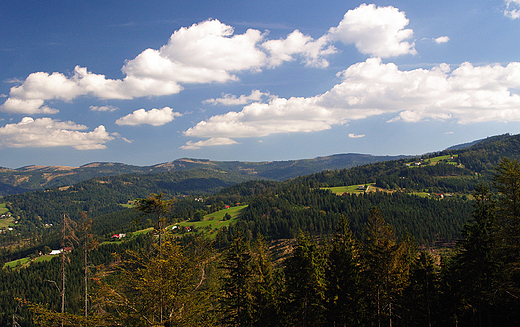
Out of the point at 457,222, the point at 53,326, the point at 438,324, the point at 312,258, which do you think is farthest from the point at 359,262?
the point at 457,222

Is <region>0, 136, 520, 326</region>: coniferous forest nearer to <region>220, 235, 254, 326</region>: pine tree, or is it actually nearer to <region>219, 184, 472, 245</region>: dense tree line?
<region>220, 235, 254, 326</region>: pine tree

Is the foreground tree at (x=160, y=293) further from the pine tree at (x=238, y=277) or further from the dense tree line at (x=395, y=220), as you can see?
the dense tree line at (x=395, y=220)

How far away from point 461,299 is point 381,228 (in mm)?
→ 15489

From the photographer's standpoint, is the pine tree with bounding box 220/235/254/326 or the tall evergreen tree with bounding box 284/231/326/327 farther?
the pine tree with bounding box 220/235/254/326

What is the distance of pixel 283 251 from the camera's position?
479ft

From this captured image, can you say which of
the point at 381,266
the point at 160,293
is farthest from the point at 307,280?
the point at 160,293

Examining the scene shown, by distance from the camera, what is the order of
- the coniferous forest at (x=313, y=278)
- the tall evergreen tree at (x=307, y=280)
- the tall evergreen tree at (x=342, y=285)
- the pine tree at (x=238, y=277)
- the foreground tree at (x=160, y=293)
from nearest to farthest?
the foreground tree at (x=160, y=293)
the coniferous forest at (x=313, y=278)
the tall evergreen tree at (x=307, y=280)
the tall evergreen tree at (x=342, y=285)
the pine tree at (x=238, y=277)

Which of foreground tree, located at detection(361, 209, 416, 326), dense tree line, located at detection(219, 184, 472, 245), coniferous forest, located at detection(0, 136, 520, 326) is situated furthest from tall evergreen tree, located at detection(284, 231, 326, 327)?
dense tree line, located at detection(219, 184, 472, 245)

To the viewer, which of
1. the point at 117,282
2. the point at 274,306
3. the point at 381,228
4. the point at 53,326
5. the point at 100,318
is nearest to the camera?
the point at 53,326

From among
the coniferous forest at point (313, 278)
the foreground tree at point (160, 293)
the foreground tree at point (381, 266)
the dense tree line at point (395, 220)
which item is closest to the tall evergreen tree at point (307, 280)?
the coniferous forest at point (313, 278)

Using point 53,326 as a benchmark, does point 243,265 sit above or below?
below

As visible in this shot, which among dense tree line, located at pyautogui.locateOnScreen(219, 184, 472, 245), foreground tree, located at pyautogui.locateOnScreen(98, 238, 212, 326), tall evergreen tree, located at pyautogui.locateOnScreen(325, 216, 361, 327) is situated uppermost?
foreground tree, located at pyautogui.locateOnScreen(98, 238, 212, 326)

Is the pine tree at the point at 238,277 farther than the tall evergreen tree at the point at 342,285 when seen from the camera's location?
Yes

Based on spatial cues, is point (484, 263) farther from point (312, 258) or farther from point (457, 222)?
point (457, 222)
